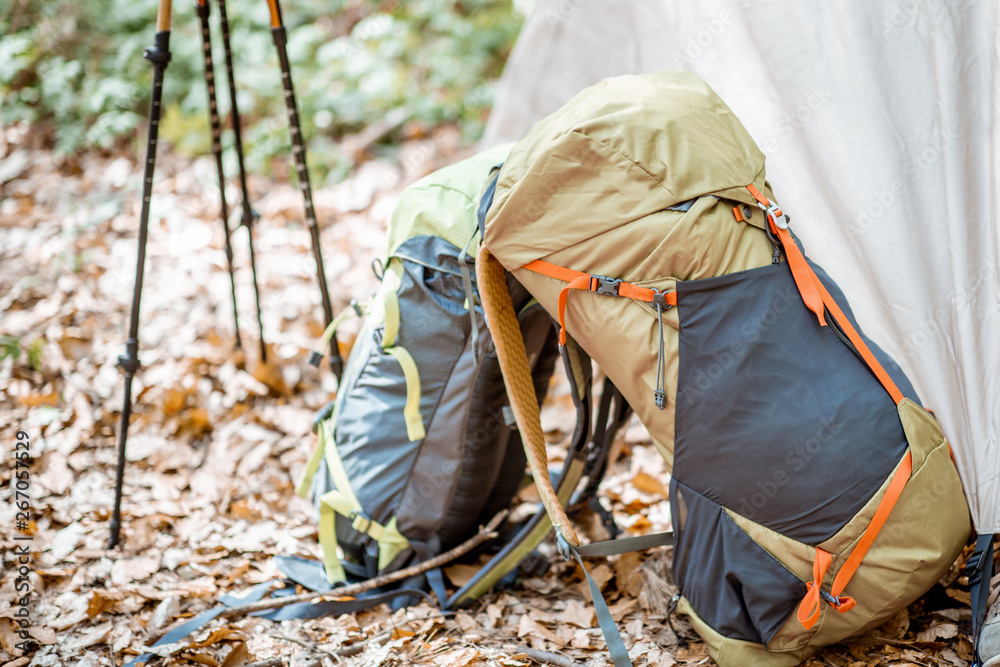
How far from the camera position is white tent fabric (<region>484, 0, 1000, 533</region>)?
1687mm

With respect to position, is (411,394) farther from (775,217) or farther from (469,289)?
(775,217)

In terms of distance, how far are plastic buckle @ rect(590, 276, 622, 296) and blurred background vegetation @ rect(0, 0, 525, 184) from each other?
327 centimetres

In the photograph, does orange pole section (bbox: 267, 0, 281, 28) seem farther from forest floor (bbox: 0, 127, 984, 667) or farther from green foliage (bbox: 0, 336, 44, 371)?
green foliage (bbox: 0, 336, 44, 371)

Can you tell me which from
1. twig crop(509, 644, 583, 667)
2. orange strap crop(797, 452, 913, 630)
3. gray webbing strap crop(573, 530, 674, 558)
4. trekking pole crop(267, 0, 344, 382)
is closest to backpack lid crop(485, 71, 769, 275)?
orange strap crop(797, 452, 913, 630)

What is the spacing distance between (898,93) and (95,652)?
2.65 meters

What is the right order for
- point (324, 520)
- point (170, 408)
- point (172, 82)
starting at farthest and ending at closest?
point (172, 82)
point (170, 408)
point (324, 520)

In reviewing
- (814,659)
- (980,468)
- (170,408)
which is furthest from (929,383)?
(170,408)

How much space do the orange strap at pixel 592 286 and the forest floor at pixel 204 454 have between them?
2.99ft

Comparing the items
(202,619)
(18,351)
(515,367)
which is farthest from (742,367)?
(18,351)

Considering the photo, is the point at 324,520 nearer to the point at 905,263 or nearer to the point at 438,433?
the point at 438,433

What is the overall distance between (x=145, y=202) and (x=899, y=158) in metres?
2.14

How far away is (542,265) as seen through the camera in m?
1.61

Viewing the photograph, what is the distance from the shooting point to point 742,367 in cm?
150

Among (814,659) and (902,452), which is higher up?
(902,452)
